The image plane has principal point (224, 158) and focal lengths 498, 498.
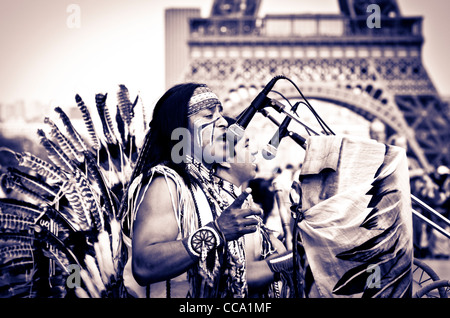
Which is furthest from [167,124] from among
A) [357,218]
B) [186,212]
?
[357,218]

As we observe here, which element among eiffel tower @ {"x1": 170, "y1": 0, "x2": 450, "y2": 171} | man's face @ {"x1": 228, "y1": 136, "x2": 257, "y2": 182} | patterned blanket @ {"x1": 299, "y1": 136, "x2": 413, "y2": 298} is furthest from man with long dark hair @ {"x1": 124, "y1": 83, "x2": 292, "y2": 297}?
eiffel tower @ {"x1": 170, "y1": 0, "x2": 450, "y2": 171}

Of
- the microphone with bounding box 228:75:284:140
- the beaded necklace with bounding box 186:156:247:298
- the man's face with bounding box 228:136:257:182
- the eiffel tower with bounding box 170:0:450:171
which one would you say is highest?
the eiffel tower with bounding box 170:0:450:171

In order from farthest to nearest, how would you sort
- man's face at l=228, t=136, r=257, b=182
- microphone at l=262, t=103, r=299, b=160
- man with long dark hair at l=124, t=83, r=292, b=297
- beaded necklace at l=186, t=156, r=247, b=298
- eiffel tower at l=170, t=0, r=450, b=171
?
1. eiffel tower at l=170, t=0, r=450, b=171
2. man's face at l=228, t=136, r=257, b=182
3. microphone at l=262, t=103, r=299, b=160
4. beaded necklace at l=186, t=156, r=247, b=298
5. man with long dark hair at l=124, t=83, r=292, b=297

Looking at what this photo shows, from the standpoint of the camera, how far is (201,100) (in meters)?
2.05

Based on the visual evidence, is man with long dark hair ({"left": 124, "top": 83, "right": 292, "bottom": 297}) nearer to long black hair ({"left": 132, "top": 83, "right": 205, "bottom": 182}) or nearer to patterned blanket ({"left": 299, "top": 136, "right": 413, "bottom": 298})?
long black hair ({"left": 132, "top": 83, "right": 205, "bottom": 182})

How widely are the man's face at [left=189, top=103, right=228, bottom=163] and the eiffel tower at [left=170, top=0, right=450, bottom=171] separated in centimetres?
1208

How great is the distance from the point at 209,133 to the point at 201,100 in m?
A: 0.14

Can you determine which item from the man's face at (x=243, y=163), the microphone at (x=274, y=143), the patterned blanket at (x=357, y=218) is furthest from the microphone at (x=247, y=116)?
the man's face at (x=243, y=163)

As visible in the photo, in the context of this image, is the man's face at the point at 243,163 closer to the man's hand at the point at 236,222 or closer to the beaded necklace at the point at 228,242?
the beaded necklace at the point at 228,242

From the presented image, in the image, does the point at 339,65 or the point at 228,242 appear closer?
the point at 228,242

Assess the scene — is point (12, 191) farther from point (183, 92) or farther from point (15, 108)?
point (15, 108)

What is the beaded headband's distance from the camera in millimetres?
2033

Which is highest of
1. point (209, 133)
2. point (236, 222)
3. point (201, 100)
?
point (201, 100)

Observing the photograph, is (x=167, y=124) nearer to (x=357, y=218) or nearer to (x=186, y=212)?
(x=186, y=212)
